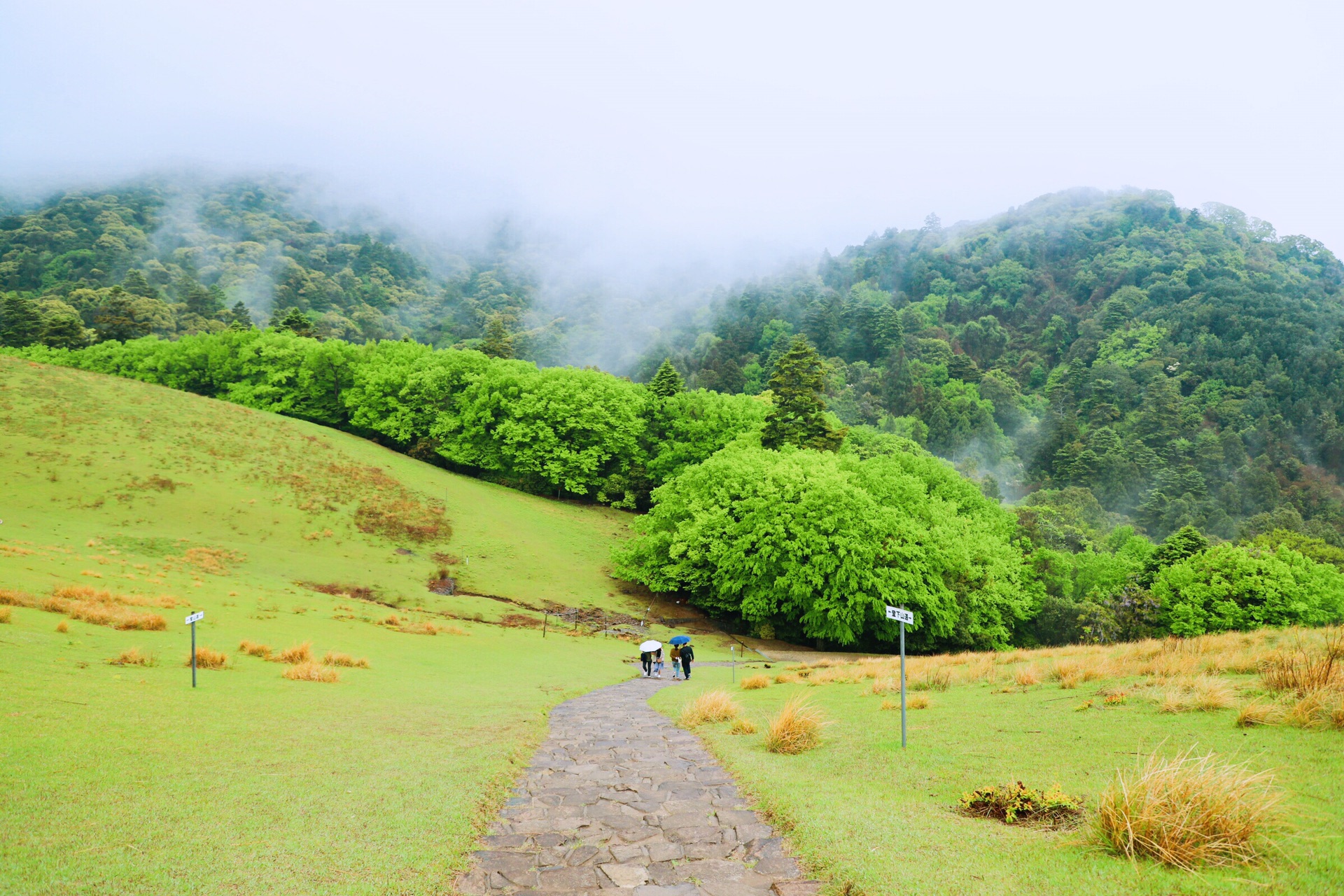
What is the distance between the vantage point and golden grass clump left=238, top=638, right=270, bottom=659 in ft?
59.2

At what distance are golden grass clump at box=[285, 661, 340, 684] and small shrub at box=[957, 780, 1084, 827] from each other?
1453cm

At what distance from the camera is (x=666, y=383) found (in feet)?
260

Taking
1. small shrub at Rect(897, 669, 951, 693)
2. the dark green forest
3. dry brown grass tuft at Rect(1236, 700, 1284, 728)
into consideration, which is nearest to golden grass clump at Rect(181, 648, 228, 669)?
small shrub at Rect(897, 669, 951, 693)

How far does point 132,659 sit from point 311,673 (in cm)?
343

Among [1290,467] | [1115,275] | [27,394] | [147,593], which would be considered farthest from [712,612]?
[1115,275]

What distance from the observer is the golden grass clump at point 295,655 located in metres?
17.9

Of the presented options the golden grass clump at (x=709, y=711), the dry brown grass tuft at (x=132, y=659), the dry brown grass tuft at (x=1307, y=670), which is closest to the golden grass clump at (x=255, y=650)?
the dry brown grass tuft at (x=132, y=659)

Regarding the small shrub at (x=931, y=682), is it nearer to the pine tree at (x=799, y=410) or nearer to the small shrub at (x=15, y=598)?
the small shrub at (x=15, y=598)

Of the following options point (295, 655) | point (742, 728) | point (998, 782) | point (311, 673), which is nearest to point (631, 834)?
point (998, 782)

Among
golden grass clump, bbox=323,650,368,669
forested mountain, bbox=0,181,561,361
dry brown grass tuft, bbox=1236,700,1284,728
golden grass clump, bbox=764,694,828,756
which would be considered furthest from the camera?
forested mountain, bbox=0,181,561,361

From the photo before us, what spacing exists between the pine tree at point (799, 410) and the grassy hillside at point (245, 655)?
60.3ft

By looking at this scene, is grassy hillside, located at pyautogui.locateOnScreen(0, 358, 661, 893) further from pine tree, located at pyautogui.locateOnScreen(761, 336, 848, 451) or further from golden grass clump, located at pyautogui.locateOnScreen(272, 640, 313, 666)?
pine tree, located at pyautogui.locateOnScreen(761, 336, 848, 451)

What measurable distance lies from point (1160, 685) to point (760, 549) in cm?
3058

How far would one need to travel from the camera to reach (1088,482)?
11119cm
